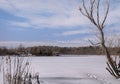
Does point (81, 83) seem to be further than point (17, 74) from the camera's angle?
Yes

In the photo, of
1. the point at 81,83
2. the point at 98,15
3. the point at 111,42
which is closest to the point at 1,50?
the point at 81,83

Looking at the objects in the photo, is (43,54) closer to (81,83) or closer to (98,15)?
(98,15)

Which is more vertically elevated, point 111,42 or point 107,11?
point 107,11

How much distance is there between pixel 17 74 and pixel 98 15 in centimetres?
945

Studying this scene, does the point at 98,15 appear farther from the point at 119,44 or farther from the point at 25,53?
the point at 25,53

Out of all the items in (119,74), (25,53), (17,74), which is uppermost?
(25,53)

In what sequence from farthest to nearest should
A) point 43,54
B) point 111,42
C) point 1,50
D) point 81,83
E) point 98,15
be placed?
point 43,54
point 111,42
point 98,15
point 81,83
point 1,50

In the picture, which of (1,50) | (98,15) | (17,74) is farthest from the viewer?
(98,15)

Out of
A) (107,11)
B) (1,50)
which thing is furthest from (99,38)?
(1,50)

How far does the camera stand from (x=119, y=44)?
14.9 m

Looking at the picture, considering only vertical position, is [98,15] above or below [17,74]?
above

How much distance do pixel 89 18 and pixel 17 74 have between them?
9.54m

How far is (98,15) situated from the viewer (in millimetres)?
13398

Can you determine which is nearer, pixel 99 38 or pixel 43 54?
pixel 99 38
